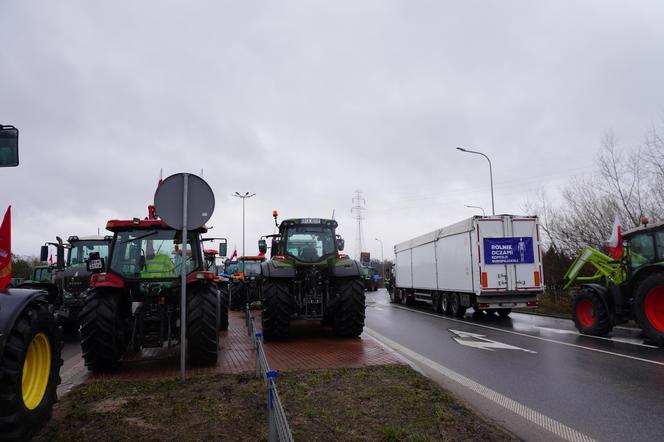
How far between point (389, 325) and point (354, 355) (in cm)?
602

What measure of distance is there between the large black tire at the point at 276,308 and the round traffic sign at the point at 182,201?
154 inches

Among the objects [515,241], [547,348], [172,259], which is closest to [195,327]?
[172,259]

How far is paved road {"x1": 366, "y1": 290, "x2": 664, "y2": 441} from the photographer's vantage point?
4.95 meters

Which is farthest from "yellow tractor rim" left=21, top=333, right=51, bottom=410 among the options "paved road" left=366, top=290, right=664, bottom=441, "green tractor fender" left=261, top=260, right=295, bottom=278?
"green tractor fender" left=261, top=260, right=295, bottom=278

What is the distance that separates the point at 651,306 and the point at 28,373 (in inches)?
425

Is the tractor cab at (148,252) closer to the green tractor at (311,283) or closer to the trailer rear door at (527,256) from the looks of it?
the green tractor at (311,283)

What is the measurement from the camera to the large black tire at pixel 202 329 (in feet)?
24.0

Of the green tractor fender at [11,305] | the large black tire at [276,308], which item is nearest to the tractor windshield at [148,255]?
the large black tire at [276,308]

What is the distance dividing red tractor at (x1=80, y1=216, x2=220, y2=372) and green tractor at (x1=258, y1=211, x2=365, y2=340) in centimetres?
243

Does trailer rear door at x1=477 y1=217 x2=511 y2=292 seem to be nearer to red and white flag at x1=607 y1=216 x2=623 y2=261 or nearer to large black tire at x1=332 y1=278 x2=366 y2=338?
red and white flag at x1=607 y1=216 x2=623 y2=261

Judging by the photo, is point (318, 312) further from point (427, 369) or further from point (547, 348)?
point (547, 348)

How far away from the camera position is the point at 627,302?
10.8 meters

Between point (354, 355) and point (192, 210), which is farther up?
point (192, 210)

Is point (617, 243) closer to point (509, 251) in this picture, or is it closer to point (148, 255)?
point (509, 251)
